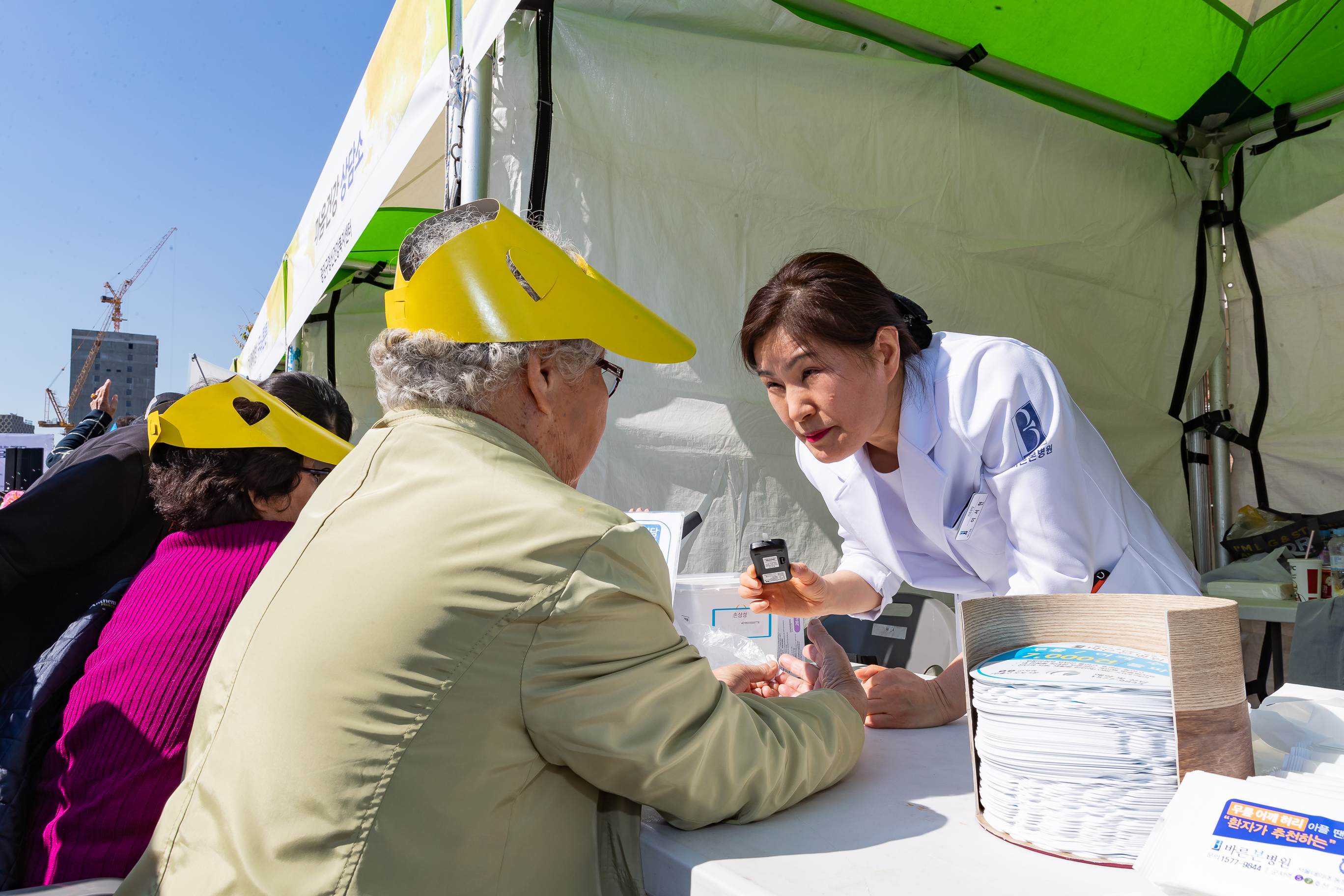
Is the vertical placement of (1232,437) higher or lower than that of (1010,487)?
higher

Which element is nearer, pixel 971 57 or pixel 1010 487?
pixel 1010 487

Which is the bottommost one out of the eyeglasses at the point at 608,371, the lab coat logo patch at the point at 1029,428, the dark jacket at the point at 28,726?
the dark jacket at the point at 28,726

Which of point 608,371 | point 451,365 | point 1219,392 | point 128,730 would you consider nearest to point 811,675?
point 608,371

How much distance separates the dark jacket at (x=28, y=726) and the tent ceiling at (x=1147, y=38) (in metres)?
2.41

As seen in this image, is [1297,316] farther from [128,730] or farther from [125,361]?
[125,361]

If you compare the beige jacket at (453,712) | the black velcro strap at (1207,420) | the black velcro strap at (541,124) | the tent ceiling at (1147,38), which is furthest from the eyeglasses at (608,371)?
the black velcro strap at (1207,420)

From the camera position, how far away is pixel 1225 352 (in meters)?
3.69

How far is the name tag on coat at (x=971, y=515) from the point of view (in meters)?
1.54

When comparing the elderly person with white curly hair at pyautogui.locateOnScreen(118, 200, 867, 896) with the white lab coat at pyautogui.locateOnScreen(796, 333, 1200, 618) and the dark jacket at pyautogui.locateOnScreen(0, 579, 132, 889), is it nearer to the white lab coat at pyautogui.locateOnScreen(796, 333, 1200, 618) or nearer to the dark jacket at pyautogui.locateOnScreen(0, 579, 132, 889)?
the dark jacket at pyautogui.locateOnScreen(0, 579, 132, 889)

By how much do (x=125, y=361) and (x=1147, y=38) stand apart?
251ft

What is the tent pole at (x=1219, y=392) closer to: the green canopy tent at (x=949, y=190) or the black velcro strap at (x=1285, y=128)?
the green canopy tent at (x=949, y=190)

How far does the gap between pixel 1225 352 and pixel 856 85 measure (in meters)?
2.40

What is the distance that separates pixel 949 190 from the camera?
2.83m

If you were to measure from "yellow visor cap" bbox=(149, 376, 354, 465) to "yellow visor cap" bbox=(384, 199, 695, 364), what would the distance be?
0.62 meters
